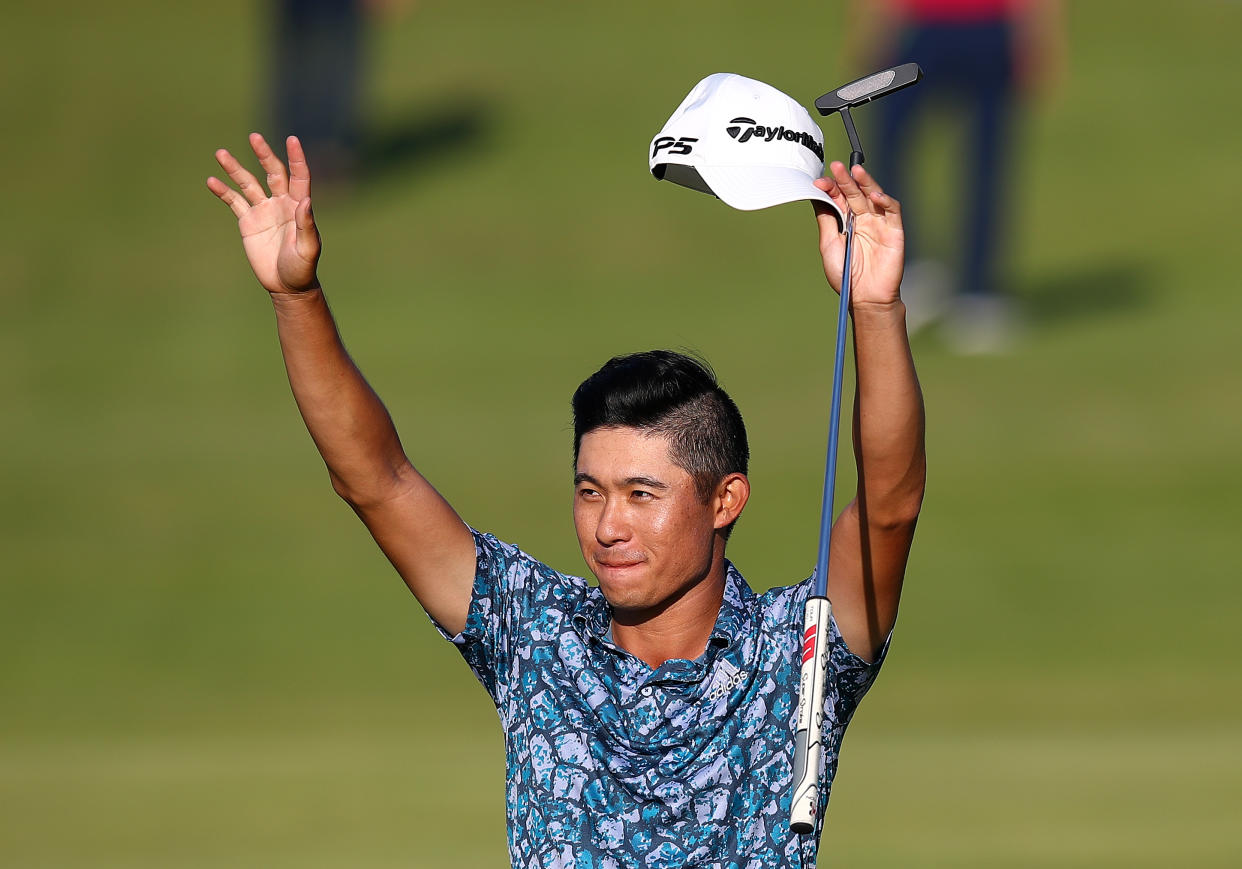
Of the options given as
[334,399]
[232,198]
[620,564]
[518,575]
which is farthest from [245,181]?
[620,564]

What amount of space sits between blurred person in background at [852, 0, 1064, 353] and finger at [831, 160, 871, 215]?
11355 millimetres

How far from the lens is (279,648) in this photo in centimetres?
1224

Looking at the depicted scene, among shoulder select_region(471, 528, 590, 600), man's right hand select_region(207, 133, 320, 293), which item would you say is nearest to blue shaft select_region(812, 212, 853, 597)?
shoulder select_region(471, 528, 590, 600)

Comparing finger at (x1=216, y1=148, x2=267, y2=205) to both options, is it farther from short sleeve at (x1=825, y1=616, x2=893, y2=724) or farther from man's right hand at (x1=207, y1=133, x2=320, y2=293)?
short sleeve at (x1=825, y1=616, x2=893, y2=724)

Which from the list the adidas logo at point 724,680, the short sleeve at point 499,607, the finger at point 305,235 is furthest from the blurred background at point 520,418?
the finger at point 305,235

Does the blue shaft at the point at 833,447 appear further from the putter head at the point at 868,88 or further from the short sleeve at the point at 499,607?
the short sleeve at the point at 499,607

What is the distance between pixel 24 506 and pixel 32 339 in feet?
9.93

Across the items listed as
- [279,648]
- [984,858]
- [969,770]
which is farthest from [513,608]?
[279,648]

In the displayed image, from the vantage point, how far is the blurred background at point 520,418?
9.52 metres

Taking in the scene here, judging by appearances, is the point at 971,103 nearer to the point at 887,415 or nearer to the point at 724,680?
the point at 887,415

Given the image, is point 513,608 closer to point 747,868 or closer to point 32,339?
point 747,868

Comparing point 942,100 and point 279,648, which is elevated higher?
point 942,100

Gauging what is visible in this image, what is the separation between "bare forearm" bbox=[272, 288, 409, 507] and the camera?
142 inches

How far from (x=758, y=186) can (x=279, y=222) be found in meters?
0.89
